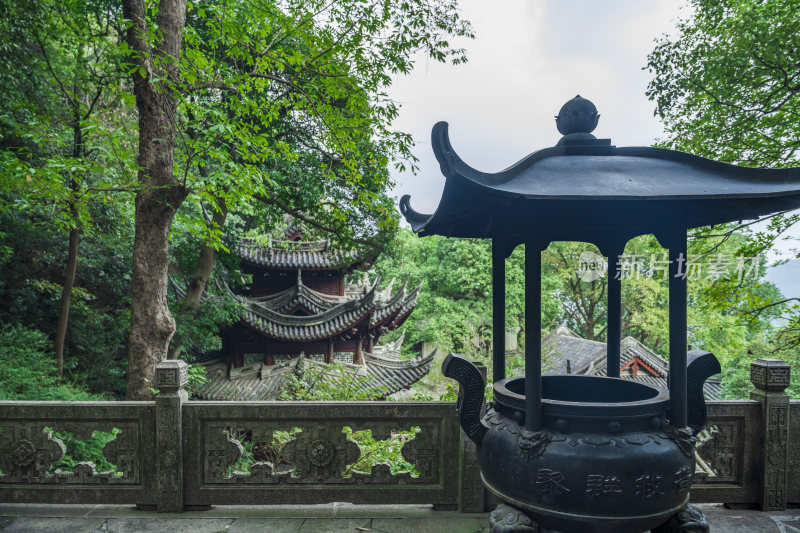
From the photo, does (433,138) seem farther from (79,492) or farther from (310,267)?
(310,267)

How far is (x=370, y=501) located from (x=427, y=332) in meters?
16.4

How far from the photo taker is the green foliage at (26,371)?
691 cm

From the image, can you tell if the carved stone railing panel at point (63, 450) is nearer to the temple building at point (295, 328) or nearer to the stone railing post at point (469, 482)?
the stone railing post at point (469, 482)

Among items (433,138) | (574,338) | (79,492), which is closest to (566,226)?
(433,138)

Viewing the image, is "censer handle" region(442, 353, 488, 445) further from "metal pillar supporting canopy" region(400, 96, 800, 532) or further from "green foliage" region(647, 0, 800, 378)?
"green foliage" region(647, 0, 800, 378)

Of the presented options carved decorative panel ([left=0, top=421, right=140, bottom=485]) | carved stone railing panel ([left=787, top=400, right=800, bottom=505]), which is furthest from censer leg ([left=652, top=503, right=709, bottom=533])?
carved decorative panel ([left=0, top=421, right=140, bottom=485])

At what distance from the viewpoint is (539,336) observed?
2.41 m

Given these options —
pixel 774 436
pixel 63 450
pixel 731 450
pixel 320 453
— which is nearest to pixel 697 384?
pixel 731 450

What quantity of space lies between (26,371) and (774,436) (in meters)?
9.73

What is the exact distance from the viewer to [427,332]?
19.8 metres

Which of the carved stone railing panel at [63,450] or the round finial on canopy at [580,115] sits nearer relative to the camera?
the round finial on canopy at [580,115]

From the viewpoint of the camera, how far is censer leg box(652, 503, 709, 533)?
7.91ft

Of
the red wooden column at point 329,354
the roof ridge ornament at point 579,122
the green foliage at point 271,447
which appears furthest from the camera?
the red wooden column at point 329,354

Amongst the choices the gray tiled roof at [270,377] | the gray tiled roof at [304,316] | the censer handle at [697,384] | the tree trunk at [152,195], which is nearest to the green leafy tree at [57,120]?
the tree trunk at [152,195]
